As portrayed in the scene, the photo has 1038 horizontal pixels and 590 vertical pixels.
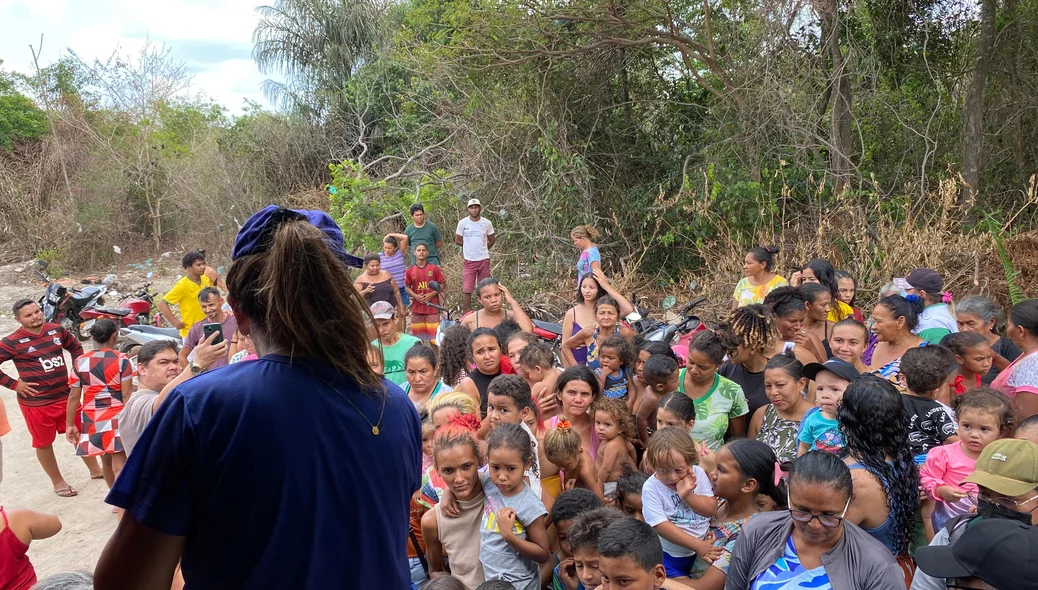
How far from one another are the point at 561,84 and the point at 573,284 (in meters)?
3.25

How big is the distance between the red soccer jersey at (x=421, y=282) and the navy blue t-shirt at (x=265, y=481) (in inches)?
261

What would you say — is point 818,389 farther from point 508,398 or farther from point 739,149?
point 739,149

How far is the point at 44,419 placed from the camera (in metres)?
5.79

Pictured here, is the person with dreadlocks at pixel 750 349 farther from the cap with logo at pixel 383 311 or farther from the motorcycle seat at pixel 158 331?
the motorcycle seat at pixel 158 331

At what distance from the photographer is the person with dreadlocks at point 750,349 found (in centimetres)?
435

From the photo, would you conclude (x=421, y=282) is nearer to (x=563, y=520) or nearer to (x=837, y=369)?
(x=563, y=520)

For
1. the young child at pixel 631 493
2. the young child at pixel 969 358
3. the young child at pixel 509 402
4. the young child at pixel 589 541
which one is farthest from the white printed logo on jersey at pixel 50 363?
the young child at pixel 969 358

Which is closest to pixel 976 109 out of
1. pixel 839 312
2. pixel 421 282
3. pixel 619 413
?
pixel 839 312

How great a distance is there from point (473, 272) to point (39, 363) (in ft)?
16.6

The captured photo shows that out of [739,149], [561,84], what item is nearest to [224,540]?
[739,149]

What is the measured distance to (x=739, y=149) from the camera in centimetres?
976

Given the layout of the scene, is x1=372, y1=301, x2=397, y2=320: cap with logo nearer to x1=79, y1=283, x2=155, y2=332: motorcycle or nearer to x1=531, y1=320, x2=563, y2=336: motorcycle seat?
x1=531, y1=320, x2=563, y2=336: motorcycle seat

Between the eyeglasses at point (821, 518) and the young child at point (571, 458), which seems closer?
the eyeglasses at point (821, 518)

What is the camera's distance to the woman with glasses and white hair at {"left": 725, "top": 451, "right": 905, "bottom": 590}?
7.79 ft
